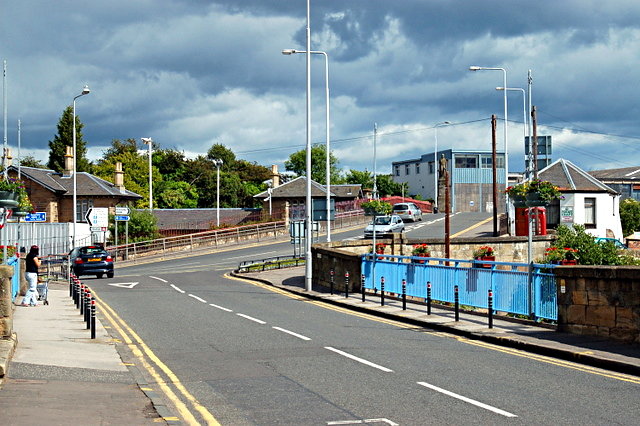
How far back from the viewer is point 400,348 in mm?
14859

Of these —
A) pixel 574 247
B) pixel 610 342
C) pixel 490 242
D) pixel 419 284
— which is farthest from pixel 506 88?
pixel 610 342

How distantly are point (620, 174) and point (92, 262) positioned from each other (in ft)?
349

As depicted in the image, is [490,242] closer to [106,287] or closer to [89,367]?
[106,287]

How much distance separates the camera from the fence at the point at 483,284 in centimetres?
1748

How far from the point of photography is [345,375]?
11.8 metres

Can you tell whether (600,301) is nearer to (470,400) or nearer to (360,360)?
(360,360)

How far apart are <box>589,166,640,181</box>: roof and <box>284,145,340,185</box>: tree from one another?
4419cm

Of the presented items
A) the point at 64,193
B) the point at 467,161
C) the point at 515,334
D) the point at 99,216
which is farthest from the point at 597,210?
the point at 467,161

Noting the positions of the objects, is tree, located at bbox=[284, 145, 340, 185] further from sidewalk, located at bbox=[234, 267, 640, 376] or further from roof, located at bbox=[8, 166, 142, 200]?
sidewalk, located at bbox=[234, 267, 640, 376]

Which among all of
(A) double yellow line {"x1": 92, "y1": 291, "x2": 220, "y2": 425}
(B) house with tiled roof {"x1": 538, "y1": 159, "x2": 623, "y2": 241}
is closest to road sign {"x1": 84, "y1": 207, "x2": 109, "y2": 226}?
(B) house with tiled roof {"x1": 538, "y1": 159, "x2": 623, "y2": 241}

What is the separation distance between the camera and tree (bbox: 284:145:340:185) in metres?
→ 125

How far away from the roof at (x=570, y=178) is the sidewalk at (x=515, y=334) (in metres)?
29.2

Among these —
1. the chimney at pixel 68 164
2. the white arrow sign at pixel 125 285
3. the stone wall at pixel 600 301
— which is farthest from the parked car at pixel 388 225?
the stone wall at pixel 600 301

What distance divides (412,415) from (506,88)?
149 feet
